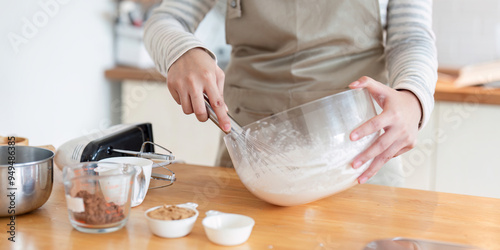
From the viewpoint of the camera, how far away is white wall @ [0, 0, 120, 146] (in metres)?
1.57

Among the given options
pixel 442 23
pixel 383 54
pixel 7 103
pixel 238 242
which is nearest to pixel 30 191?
pixel 238 242

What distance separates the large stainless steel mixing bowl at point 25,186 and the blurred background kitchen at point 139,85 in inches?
33.8

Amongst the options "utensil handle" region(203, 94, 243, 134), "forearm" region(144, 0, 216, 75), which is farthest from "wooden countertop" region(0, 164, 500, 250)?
"forearm" region(144, 0, 216, 75)

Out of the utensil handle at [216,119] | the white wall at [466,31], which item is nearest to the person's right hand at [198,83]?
the utensil handle at [216,119]

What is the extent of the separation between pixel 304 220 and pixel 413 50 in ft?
1.45

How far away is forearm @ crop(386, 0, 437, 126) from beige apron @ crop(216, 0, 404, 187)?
48 millimetres

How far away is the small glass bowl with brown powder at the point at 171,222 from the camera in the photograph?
69 centimetres

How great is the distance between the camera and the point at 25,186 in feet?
2.50

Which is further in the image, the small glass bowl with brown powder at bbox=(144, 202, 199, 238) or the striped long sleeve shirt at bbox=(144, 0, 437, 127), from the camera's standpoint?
the striped long sleeve shirt at bbox=(144, 0, 437, 127)

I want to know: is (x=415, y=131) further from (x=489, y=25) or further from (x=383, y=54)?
(x=489, y=25)

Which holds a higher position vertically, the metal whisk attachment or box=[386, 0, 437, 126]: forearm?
box=[386, 0, 437, 126]: forearm
